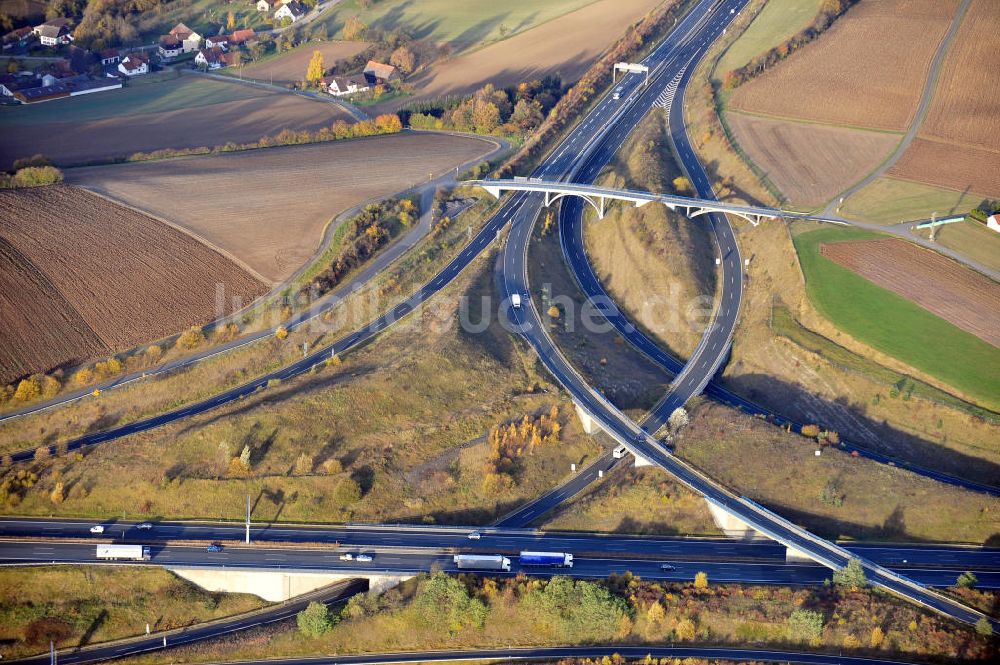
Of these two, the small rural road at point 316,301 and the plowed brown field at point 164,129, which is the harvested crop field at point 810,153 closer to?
the small rural road at point 316,301

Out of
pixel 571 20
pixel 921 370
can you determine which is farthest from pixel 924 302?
pixel 571 20

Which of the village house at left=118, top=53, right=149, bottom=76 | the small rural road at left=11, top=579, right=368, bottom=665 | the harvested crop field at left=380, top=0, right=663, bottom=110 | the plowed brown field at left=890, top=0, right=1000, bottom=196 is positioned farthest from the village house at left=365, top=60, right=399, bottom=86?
the small rural road at left=11, top=579, right=368, bottom=665

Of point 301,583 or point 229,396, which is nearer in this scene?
point 301,583

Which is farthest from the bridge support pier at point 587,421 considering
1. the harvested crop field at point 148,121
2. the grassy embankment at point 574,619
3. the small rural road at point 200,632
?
the harvested crop field at point 148,121

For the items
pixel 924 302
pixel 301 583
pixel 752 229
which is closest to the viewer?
pixel 301 583

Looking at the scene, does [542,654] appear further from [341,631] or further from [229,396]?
[229,396]

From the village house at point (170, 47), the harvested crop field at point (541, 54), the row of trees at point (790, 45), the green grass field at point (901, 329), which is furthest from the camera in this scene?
Result: the village house at point (170, 47)

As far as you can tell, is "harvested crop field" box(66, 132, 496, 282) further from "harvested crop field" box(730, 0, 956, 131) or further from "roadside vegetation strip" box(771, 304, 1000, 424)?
"roadside vegetation strip" box(771, 304, 1000, 424)
